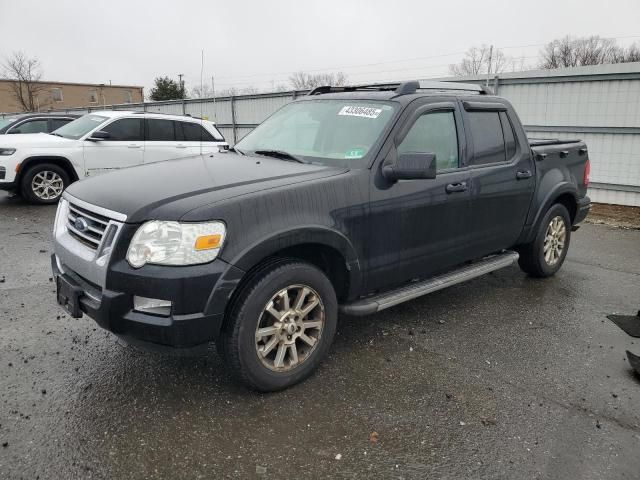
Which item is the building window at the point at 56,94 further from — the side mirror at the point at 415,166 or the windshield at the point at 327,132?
the side mirror at the point at 415,166

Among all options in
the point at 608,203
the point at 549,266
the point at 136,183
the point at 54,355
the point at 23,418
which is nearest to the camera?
the point at 23,418

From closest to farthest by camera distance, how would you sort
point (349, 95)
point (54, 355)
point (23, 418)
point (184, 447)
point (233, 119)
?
point (184, 447), point (23, 418), point (54, 355), point (349, 95), point (233, 119)

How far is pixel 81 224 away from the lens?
313cm

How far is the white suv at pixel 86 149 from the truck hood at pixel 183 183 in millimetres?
6495

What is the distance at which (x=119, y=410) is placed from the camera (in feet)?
9.75

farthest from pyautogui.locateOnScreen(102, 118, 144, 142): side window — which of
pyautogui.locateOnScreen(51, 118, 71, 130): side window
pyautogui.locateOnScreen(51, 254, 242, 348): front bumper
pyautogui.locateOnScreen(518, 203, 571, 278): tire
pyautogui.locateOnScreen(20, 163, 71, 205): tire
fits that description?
pyautogui.locateOnScreen(51, 254, 242, 348): front bumper

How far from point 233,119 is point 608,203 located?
12.0 meters

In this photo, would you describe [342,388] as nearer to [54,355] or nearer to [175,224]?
[175,224]

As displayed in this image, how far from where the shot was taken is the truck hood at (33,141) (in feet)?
29.7

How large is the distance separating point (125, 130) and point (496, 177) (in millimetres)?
7763

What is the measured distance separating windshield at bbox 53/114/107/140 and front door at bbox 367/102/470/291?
25.5 ft

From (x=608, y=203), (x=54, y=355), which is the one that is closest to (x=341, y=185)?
(x=54, y=355)

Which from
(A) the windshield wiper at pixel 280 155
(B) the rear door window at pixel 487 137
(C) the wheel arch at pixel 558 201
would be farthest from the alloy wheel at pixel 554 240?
(A) the windshield wiper at pixel 280 155

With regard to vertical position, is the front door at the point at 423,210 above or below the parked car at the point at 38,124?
below
